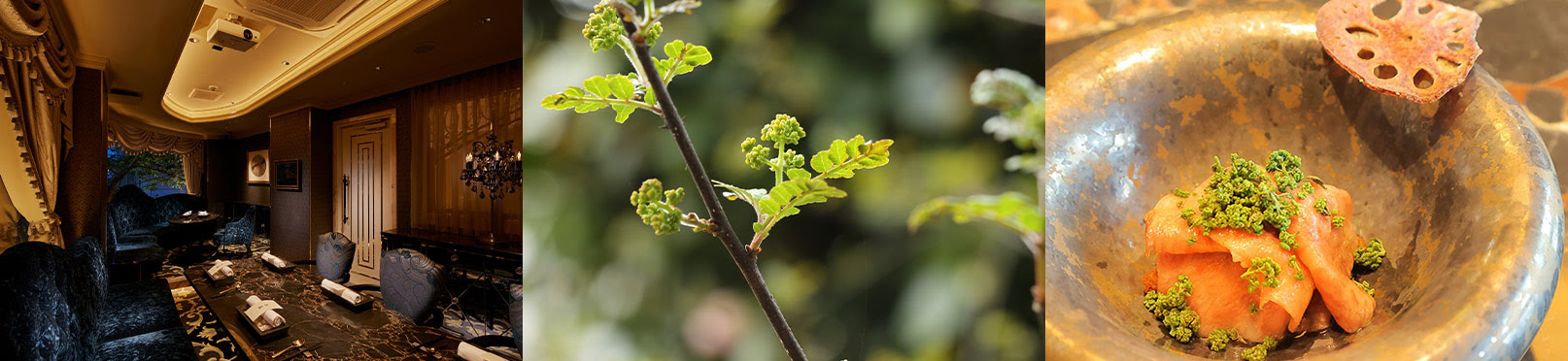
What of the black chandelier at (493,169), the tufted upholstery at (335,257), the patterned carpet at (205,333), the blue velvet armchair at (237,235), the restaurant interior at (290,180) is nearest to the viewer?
the restaurant interior at (290,180)

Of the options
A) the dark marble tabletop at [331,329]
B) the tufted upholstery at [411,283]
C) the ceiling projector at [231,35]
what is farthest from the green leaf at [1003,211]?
the ceiling projector at [231,35]

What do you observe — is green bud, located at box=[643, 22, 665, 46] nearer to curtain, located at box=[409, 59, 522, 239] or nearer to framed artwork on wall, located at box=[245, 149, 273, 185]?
curtain, located at box=[409, 59, 522, 239]

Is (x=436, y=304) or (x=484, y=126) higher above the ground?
(x=484, y=126)

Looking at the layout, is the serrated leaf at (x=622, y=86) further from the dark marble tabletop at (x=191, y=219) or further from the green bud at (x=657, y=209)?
the dark marble tabletop at (x=191, y=219)

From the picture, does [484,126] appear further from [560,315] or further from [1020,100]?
[1020,100]

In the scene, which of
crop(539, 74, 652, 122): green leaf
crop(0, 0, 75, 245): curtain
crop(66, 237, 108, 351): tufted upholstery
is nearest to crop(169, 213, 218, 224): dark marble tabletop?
crop(0, 0, 75, 245): curtain

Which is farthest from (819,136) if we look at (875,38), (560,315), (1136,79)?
(1136,79)
